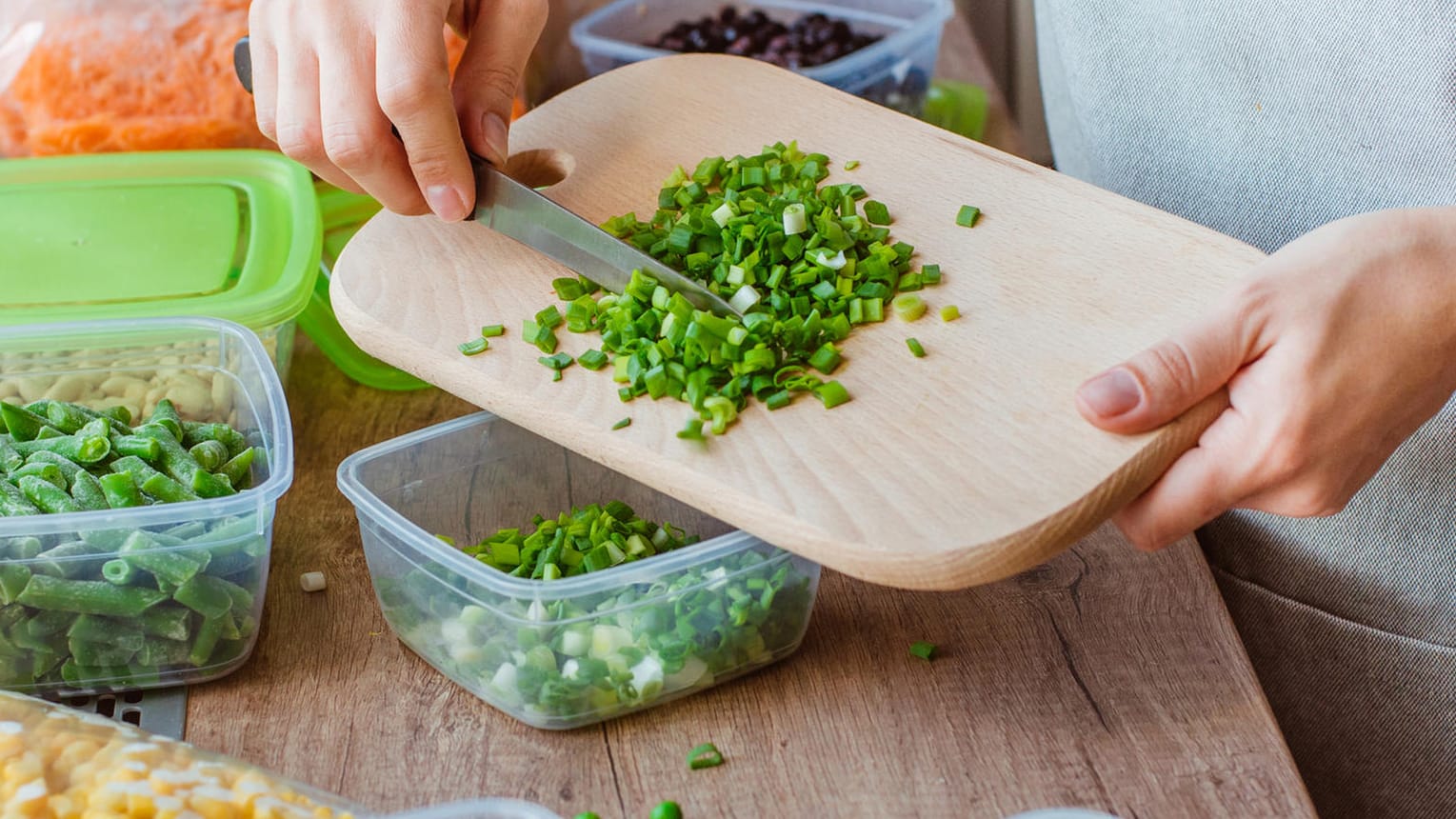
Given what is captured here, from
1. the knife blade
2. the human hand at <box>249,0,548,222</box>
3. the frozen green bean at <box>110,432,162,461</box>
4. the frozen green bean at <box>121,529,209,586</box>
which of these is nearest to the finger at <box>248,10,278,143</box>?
the human hand at <box>249,0,548,222</box>

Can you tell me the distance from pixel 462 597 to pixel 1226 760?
60 centimetres

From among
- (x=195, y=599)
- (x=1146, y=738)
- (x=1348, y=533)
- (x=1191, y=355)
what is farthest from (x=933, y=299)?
(x=195, y=599)

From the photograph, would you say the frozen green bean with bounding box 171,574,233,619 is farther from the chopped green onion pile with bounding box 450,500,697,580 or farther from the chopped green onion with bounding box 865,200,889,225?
the chopped green onion with bounding box 865,200,889,225

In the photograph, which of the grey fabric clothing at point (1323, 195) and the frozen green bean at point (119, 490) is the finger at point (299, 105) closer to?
the frozen green bean at point (119, 490)

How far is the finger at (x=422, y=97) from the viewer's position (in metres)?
1.05

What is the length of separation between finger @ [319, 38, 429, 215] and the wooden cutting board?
12 centimetres

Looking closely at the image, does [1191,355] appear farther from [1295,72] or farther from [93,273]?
[93,273]

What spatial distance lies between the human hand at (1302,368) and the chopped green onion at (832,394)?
0.18 meters

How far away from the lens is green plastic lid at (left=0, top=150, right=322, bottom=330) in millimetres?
1321

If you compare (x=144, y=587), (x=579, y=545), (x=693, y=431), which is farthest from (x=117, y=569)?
(x=693, y=431)

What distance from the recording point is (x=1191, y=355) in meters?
0.92

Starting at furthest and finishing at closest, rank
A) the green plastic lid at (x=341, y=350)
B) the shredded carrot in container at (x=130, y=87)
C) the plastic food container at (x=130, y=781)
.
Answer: the shredded carrot in container at (x=130, y=87) < the green plastic lid at (x=341, y=350) < the plastic food container at (x=130, y=781)

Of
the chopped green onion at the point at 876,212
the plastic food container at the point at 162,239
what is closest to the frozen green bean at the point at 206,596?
the plastic food container at the point at 162,239

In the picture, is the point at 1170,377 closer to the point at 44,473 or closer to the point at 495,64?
the point at 495,64
